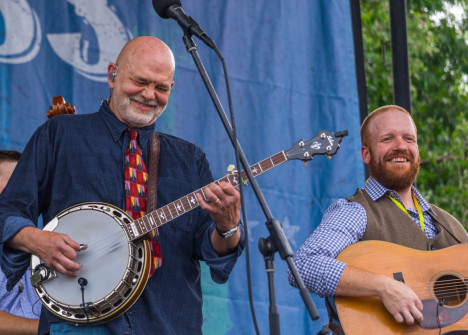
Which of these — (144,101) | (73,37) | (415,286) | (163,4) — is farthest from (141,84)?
(415,286)

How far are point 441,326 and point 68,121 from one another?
6.46ft

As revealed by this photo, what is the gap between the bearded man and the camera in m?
3.56

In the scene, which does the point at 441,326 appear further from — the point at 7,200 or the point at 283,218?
the point at 7,200

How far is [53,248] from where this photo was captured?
3232 millimetres

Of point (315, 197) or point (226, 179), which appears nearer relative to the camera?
point (226, 179)

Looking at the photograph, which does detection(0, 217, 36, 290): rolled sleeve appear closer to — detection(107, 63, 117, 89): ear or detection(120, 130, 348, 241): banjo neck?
detection(120, 130, 348, 241): banjo neck

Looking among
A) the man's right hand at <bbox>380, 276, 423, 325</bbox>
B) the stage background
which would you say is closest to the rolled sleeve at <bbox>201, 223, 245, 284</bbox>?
the man's right hand at <bbox>380, 276, 423, 325</bbox>

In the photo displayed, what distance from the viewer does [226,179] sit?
11.3 feet

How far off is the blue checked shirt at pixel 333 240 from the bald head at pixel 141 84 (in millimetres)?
996

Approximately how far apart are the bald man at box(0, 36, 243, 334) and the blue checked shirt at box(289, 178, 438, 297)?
0.40m

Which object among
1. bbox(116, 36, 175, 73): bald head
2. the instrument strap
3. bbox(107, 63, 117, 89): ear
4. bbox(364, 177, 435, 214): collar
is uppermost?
bbox(116, 36, 175, 73): bald head

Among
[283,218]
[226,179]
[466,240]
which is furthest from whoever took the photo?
[283,218]

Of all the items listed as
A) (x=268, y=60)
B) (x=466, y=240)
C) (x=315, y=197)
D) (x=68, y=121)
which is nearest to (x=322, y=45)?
(x=268, y=60)

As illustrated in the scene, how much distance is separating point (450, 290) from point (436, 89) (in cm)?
747
